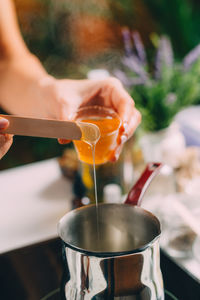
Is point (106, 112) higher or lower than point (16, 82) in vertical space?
higher

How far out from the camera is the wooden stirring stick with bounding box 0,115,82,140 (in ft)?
1.66

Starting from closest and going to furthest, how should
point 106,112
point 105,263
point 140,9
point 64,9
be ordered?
point 105,263, point 106,112, point 64,9, point 140,9

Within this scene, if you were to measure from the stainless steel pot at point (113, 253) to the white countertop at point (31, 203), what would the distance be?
394mm

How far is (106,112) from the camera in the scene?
719 mm

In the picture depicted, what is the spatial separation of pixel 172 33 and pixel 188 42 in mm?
151

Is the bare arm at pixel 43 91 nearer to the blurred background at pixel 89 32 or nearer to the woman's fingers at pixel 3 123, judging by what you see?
the woman's fingers at pixel 3 123

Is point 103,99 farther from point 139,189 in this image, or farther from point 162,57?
point 162,57

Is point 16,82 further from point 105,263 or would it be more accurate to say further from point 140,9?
point 140,9

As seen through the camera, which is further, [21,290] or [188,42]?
[188,42]

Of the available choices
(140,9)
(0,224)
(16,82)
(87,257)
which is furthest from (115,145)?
(140,9)

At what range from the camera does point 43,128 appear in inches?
20.1

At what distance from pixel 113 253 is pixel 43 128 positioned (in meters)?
0.19

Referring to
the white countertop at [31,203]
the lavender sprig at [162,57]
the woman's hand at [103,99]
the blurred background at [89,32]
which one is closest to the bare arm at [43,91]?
the woman's hand at [103,99]

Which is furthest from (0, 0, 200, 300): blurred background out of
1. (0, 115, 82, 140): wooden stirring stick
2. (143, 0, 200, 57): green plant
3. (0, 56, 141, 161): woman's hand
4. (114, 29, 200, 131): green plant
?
(143, 0, 200, 57): green plant
